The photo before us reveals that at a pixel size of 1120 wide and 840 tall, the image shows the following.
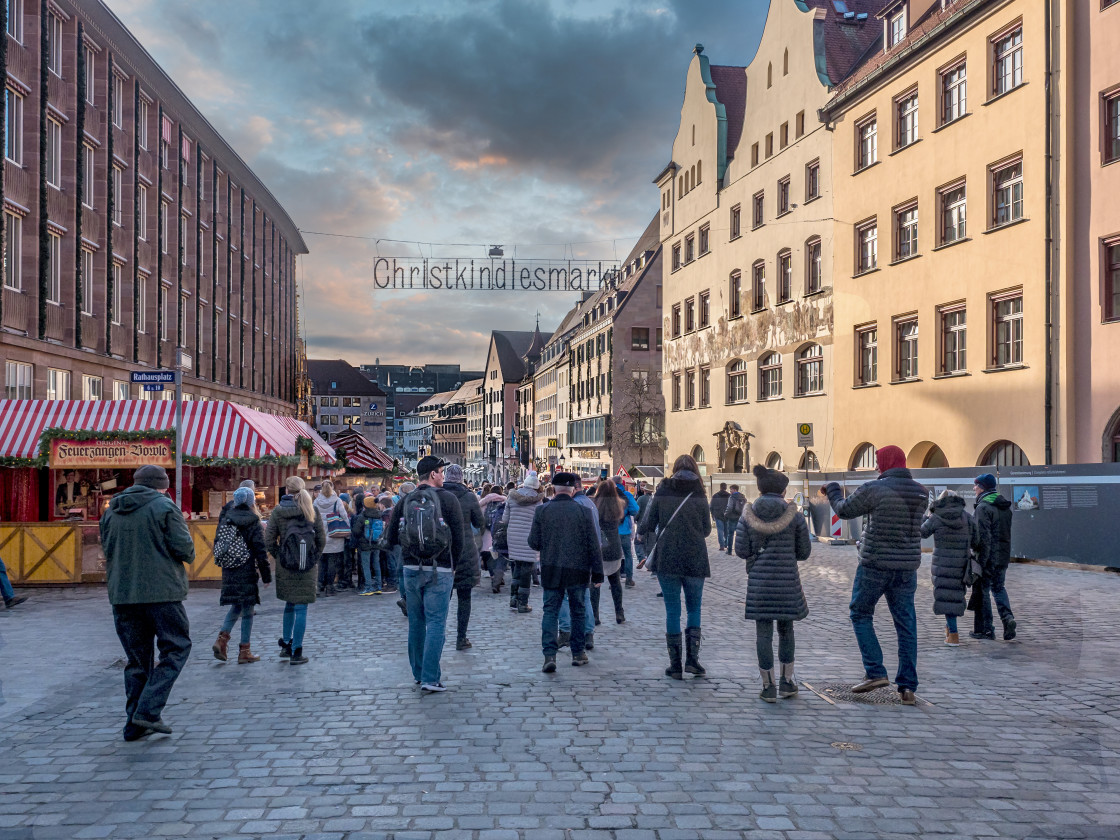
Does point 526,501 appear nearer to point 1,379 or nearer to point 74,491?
point 74,491

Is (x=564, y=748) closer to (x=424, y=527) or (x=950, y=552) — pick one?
(x=424, y=527)

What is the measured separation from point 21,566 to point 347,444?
16128 millimetres

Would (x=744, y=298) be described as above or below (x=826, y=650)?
above

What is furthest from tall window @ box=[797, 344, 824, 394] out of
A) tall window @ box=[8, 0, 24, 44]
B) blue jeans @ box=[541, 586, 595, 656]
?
→ tall window @ box=[8, 0, 24, 44]

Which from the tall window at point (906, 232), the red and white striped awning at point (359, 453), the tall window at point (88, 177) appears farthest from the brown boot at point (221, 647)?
the tall window at point (88, 177)

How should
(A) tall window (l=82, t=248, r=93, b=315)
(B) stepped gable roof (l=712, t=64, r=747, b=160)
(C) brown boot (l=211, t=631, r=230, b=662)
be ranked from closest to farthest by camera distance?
(C) brown boot (l=211, t=631, r=230, b=662), (A) tall window (l=82, t=248, r=93, b=315), (B) stepped gable roof (l=712, t=64, r=747, b=160)

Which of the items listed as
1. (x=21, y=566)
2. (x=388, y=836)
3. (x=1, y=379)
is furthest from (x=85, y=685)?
(x=1, y=379)

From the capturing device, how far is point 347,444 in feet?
105

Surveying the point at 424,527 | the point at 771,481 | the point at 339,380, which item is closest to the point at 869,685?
the point at 771,481

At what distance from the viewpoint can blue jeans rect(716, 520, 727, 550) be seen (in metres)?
24.7

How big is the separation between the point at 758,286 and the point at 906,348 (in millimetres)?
10222

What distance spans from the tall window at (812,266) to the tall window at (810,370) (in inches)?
77.8

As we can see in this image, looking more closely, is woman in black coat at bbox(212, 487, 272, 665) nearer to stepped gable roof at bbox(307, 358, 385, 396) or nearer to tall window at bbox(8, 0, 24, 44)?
tall window at bbox(8, 0, 24, 44)

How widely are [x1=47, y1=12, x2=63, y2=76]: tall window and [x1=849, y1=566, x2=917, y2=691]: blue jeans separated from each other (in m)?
28.8
